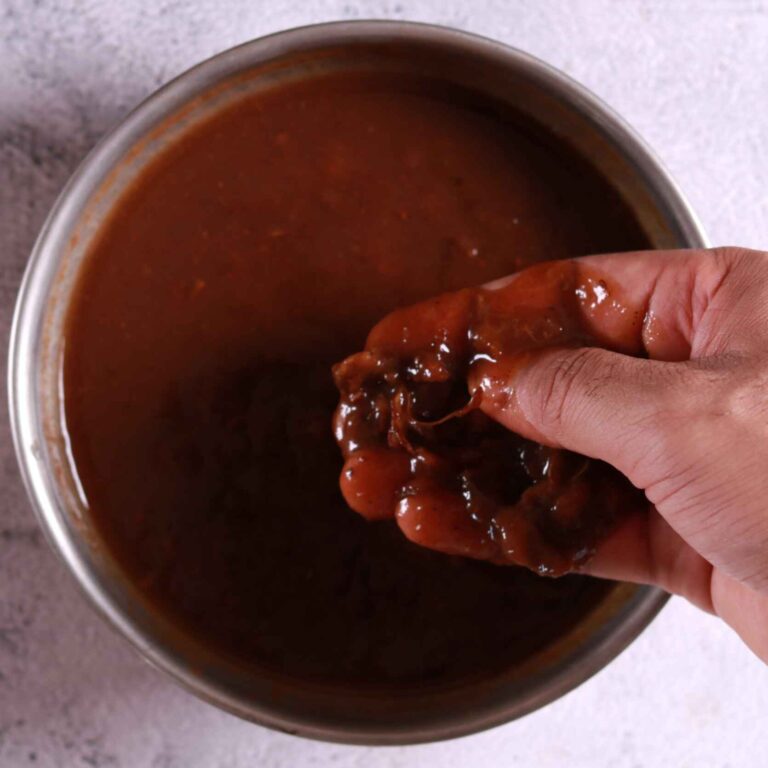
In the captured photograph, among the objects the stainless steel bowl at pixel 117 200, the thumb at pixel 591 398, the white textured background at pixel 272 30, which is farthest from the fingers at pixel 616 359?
the white textured background at pixel 272 30

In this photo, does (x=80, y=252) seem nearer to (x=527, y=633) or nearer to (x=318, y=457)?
(x=318, y=457)

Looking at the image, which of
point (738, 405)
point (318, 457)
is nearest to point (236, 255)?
point (318, 457)

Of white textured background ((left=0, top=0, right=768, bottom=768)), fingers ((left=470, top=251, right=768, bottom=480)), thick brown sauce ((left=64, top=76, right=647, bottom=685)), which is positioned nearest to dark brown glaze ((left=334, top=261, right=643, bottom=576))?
fingers ((left=470, top=251, right=768, bottom=480))

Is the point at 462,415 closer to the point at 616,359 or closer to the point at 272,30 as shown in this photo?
the point at 616,359

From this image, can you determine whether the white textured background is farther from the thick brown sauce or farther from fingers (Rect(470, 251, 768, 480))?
fingers (Rect(470, 251, 768, 480))

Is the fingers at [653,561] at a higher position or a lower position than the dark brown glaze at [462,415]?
lower

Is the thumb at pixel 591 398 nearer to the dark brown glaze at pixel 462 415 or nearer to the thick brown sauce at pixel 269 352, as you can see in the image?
the dark brown glaze at pixel 462 415

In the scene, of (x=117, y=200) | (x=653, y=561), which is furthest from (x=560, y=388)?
(x=117, y=200)
